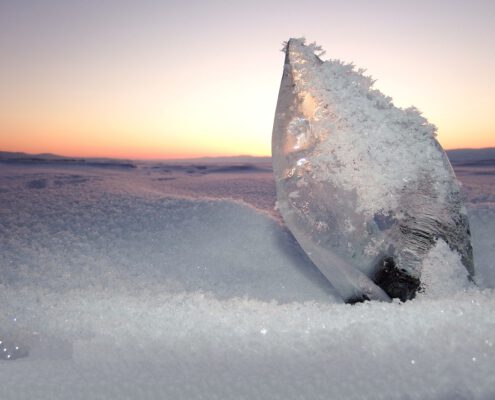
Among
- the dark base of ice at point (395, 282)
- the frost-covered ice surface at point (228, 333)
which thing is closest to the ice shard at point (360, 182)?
the dark base of ice at point (395, 282)

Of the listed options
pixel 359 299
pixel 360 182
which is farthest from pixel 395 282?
pixel 360 182

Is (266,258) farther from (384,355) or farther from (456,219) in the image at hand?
(384,355)

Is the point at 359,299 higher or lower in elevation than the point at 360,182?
lower

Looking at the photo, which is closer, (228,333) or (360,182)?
(228,333)

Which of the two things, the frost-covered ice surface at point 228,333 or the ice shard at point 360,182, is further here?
the ice shard at point 360,182

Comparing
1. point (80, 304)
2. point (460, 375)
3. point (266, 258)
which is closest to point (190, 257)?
point (266, 258)

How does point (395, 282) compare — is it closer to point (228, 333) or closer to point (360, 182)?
point (360, 182)

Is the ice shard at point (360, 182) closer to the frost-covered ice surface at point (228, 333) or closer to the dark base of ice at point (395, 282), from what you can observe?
the dark base of ice at point (395, 282)

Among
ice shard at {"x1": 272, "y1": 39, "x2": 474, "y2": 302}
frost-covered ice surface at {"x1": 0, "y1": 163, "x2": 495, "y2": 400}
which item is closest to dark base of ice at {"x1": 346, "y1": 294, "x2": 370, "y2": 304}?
ice shard at {"x1": 272, "y1": 39, "x2": 474, "y2": 302}

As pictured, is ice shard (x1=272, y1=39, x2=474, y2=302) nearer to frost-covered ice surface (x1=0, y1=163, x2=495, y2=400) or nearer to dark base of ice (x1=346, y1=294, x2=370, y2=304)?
dark base of ice (x1=346, y1=294, x2=370, y2=304)
